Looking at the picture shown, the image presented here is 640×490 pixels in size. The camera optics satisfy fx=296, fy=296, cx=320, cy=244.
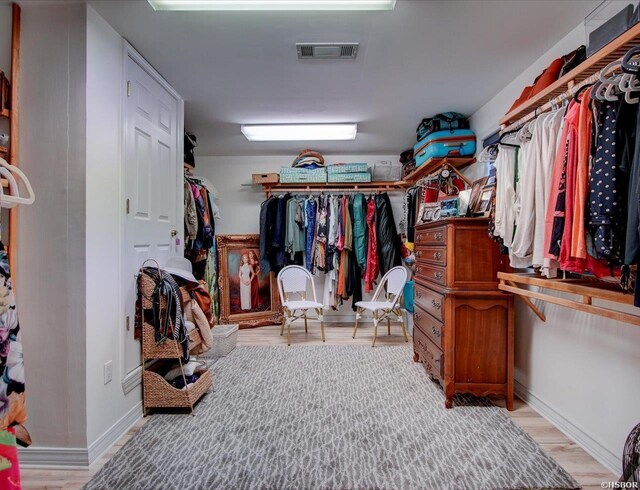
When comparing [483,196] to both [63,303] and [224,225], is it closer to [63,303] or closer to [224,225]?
[63,303]

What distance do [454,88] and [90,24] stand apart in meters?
2.48

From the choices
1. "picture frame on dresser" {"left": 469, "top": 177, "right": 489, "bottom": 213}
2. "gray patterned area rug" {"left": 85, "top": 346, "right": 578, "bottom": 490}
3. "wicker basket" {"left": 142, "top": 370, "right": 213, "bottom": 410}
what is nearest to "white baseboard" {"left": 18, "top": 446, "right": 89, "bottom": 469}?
"gray patterned area rug" {"left": 85, "top": 346, "right": 578, "bottom": 490}

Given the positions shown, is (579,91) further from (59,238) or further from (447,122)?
(59,238)

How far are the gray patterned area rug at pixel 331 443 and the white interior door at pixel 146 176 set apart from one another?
60cm

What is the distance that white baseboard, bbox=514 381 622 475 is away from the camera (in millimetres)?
1463

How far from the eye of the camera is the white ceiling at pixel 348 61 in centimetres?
163

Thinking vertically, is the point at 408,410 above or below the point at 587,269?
below

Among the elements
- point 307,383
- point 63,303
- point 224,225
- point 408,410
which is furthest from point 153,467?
point 224,225

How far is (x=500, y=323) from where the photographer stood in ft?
6.53

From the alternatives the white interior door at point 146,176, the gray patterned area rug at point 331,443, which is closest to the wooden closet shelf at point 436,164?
the gray patterned area rug at point 331,443

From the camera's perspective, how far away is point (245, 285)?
405 centimetres

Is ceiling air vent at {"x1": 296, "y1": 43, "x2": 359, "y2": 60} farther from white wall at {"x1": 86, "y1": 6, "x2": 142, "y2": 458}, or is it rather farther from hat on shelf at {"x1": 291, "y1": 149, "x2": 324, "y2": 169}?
hat on shelf at {"x1": 291, "y1": 149, "x2": 324, "y2": 169}

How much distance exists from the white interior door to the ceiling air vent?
111 cm

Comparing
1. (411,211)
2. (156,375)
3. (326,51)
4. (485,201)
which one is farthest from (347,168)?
(156,375)
